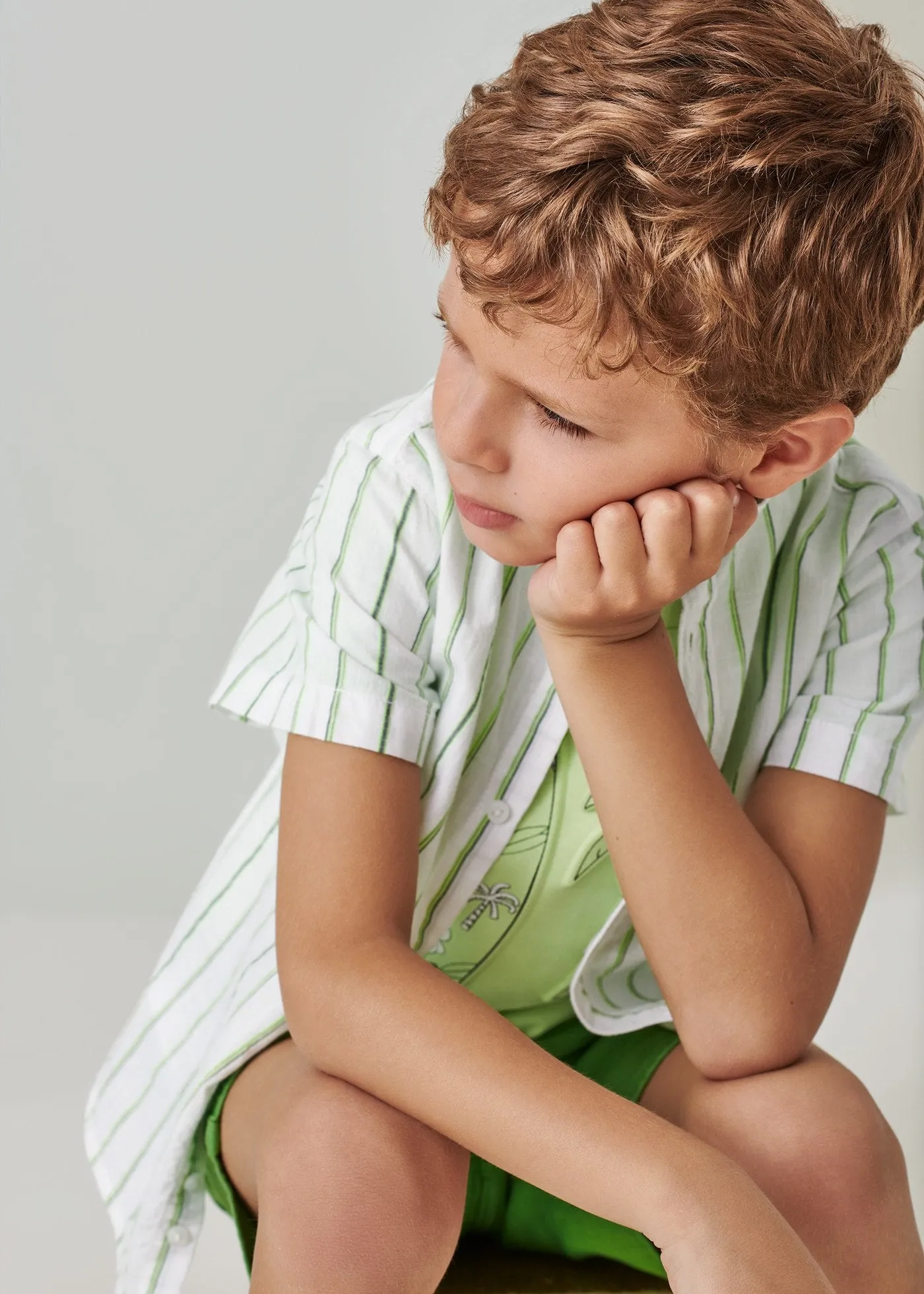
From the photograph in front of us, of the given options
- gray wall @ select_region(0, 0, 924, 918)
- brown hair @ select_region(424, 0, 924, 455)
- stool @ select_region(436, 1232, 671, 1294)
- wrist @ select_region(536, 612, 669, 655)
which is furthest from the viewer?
gray wall @ select_region(0, 0, 924, 918)

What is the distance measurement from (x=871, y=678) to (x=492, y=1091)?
1.08 feet

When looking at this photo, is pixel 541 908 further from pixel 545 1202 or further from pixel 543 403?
pixel 543 403

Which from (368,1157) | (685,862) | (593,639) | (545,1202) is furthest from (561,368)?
(545,1202)

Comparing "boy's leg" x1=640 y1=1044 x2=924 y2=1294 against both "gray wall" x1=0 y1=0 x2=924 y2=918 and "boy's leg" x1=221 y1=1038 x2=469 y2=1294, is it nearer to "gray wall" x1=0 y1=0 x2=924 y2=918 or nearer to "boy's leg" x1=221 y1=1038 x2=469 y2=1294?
"boy's leg" x1=221 y1=1038 x2=469 y2=1294

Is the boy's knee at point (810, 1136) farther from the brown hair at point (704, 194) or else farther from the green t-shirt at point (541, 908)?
the brown hair at point (704, 194)

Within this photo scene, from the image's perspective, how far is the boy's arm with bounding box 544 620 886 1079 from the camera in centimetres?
76

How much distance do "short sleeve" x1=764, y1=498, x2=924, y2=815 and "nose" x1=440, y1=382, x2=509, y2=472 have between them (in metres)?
0.26

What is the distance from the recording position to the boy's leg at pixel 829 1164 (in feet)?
2.46

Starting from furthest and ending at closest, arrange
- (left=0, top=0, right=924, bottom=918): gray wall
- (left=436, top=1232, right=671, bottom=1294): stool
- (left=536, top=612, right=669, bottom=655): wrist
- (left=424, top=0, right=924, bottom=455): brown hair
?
(left=0, top=0, right=924, bottom=918): gray wall < (left=436, top=1232, right=671, bottom=1294): stool < (left=536, top=612, right=669, bottom=655): wrist < (left=424, top=0, right=924, bottom=455): brown hair

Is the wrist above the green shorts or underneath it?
above

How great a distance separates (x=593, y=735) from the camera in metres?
0.76

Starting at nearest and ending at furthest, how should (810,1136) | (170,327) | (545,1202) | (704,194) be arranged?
(704,194) → (810,1136) → (545,1202) → (170,327)

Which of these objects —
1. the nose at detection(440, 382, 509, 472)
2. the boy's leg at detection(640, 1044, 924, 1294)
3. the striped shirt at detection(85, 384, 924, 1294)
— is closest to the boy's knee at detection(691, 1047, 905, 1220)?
the boy's leg at detection(640, 1044, 924, 1294)

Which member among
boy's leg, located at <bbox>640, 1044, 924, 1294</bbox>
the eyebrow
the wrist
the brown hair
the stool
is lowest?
the stool
